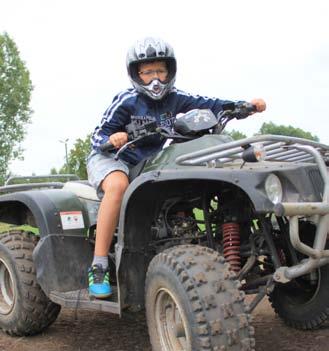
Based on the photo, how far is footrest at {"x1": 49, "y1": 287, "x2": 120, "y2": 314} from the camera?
4.18 meters

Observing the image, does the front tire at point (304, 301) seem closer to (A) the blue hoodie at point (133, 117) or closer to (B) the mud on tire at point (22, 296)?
(A) the blue hoodie at point (133, 117)

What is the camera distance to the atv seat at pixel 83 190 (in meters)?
5.05

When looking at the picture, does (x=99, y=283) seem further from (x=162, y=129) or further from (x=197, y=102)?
(x=197, y=102)

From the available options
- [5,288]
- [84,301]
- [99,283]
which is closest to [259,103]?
[99,283]

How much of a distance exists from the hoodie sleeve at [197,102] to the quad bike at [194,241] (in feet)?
0.70

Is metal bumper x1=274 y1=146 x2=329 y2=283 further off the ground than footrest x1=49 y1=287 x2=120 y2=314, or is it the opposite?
metal bumper x1=274 y1=146 x2=329 y2=283

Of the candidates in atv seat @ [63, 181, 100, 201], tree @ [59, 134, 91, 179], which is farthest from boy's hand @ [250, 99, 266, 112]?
tree @ [59, 134, 91, 179]

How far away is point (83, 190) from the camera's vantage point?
16.9 feet

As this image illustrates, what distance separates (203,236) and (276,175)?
974mm

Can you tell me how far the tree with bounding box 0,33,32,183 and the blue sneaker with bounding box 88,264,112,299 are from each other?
146ft

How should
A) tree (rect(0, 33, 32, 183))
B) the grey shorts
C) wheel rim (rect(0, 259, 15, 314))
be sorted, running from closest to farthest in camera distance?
the grey shorts, wheel rim (rect(0, 259, 15, 314)), tree (rect(0, 33, 32, 183))

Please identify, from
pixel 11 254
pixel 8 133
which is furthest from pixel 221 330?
pixel 8 133

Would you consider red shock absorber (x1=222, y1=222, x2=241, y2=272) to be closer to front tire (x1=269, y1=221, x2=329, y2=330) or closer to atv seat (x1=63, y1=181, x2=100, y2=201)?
front tire (x1=269, y1=221, x2=329, y2=330)

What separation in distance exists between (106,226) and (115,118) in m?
0.90
